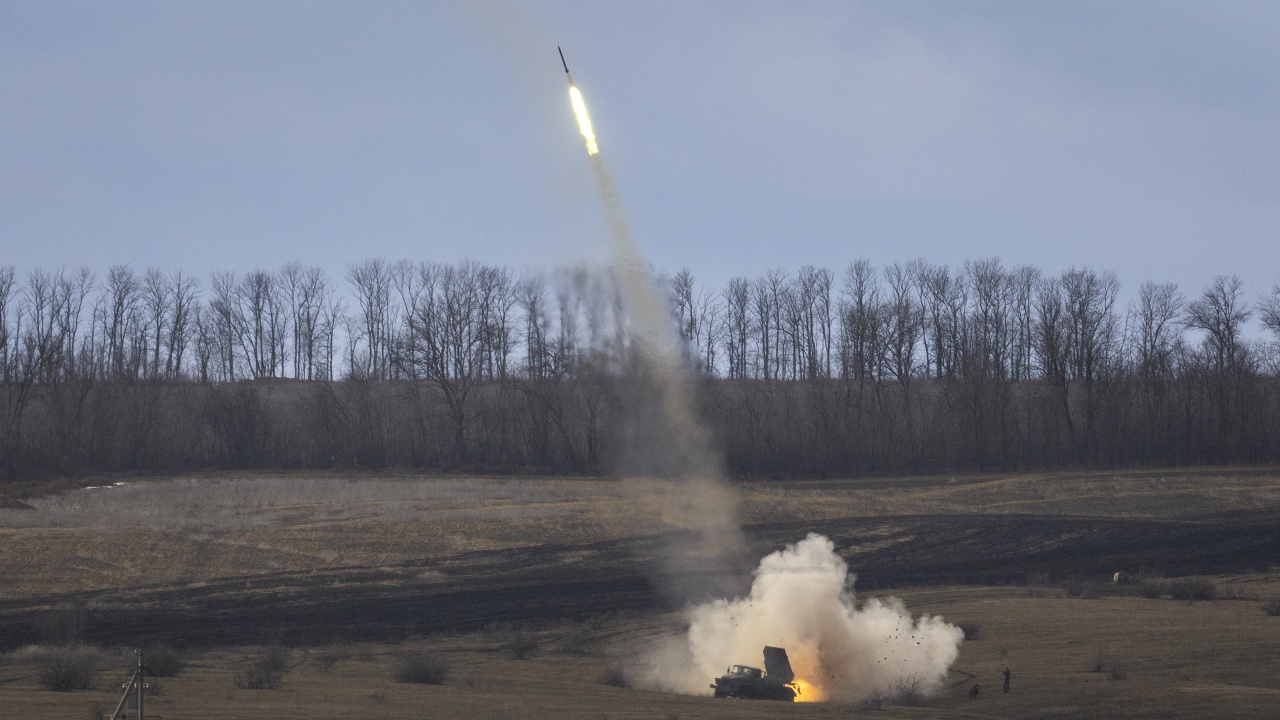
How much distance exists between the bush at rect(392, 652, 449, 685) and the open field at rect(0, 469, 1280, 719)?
26.8 inches

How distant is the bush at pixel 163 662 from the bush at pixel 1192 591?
3095 cm

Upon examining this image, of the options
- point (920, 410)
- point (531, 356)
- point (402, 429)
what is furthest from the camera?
point (920, 410)

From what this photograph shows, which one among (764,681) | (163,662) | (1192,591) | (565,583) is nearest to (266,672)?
(163,662)

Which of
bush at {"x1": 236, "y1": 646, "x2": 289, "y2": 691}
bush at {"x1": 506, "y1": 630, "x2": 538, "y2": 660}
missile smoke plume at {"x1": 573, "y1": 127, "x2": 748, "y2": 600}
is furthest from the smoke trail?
bush at {"x1": 236, "y1": 646, "x2": 289, "y2": 691}

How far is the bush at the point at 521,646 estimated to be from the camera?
30.6 meters

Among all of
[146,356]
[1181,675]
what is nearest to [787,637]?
[1181,675]

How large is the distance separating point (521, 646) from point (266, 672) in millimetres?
7939

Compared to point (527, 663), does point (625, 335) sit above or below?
above

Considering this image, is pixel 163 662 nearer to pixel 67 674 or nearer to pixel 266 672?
pixel 67 674

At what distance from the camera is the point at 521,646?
30953 millimetres

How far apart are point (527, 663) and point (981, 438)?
215 feet

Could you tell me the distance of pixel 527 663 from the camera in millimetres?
29547

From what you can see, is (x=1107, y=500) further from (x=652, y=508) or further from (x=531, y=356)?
(x=531, y=356)

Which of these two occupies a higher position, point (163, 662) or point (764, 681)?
point (163, 662)
